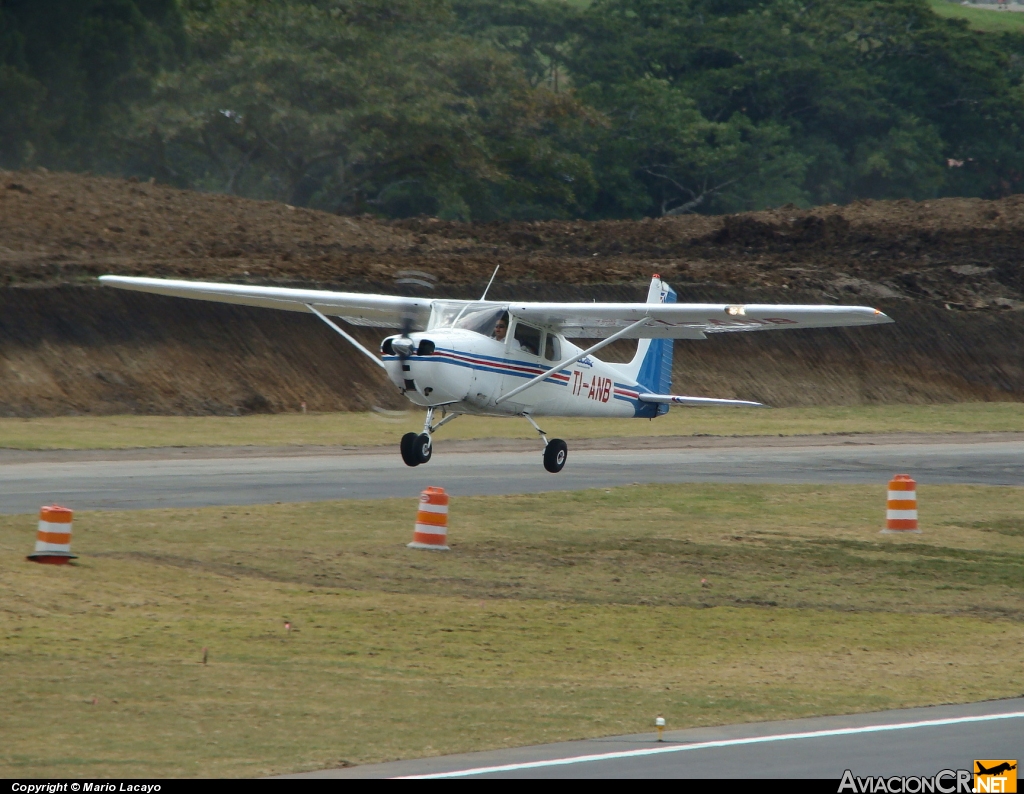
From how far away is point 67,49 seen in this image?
47.1 meters

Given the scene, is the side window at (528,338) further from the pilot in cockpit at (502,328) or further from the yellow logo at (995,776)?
the yellow logo at (995,776)

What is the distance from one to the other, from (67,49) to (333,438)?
2464 cm

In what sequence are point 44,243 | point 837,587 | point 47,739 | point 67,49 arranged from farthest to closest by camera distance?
point 67,49
point 44,243
point 837,587
point 47,739

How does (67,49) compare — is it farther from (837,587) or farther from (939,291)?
(837,587)

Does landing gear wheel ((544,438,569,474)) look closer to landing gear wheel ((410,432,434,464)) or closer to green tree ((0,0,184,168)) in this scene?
landing gear wheel ((410,432,434,464))

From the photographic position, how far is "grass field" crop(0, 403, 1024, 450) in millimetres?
26781

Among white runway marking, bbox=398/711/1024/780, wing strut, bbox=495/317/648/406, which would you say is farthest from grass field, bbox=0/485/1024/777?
wing strut, bbox=495/317/648/406

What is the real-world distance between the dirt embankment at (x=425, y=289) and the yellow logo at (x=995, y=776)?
23.8 meters

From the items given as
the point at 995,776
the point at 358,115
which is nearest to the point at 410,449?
the point at 995,776

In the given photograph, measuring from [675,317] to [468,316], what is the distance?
320cm

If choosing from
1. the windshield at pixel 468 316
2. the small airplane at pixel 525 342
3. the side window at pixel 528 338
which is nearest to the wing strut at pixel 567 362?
the small airplane at pixel 525 342

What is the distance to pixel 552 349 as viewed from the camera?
71.9ft

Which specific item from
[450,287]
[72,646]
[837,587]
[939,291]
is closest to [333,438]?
[450,287]

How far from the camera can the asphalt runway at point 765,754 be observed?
828cm
